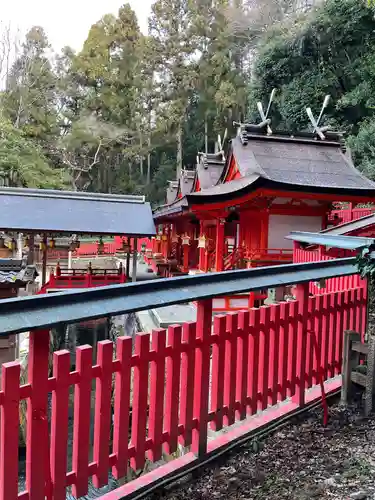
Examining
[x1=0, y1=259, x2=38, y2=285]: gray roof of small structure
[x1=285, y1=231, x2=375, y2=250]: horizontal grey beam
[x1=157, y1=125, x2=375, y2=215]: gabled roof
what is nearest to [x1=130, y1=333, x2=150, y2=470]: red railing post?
[x1=285, y1=231, x2=375, y2=250]: horizontal grey beam

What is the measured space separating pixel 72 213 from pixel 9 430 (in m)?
11.9

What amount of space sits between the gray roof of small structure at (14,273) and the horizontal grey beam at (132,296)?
21.1ft

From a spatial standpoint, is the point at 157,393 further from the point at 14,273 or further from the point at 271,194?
the point at 271,194

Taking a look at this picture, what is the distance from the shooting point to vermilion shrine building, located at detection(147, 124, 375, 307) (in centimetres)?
1061

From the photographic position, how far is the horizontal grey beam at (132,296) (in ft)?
5.19

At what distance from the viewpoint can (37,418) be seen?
5.74ft

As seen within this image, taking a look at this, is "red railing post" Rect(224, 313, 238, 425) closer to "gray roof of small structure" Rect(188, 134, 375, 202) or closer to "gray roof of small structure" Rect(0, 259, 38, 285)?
"gray roof of small structure" Rect(0, 259, 38, 285)

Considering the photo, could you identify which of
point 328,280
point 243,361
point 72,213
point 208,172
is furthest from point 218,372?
point 208,172

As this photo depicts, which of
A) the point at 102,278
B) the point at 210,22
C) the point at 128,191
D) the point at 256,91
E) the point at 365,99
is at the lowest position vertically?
the point at 102,278

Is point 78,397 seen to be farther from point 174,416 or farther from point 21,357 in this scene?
point 21,357

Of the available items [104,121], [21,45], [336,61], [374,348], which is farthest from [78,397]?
[104,121]

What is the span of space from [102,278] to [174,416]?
40.0 feet

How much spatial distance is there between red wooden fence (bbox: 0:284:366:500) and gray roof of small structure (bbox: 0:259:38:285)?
19.3ft

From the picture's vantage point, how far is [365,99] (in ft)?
73.8
